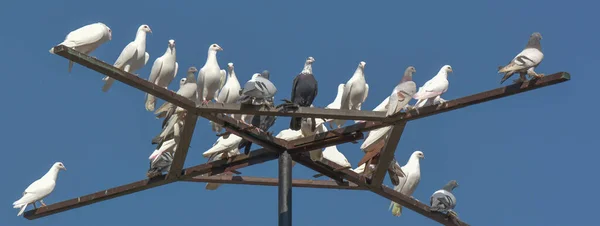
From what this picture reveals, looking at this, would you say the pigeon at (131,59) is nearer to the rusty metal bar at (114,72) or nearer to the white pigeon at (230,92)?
the white pigeon at (230,92)

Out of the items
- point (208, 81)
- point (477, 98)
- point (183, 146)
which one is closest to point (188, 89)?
point (208, 81)

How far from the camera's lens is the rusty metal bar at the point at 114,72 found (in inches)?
778

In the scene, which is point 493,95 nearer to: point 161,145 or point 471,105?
point 471,105

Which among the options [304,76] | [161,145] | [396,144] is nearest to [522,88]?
[396,144]

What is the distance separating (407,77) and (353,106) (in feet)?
7.15

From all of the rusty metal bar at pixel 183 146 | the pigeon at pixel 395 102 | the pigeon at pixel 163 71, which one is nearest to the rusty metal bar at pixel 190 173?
the rusty metal bar at pixel 183 146

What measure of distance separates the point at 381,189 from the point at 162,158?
3179 mm

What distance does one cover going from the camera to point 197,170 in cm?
2172

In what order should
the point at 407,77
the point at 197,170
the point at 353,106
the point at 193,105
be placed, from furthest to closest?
the point at 353,106
the point at 407,77
the point at 197,170
the point at 193,105

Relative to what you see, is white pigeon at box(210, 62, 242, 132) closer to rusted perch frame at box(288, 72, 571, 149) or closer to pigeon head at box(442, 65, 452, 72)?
pigeon head at box(442, 65, 452, 72)

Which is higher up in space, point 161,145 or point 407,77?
point 407,77

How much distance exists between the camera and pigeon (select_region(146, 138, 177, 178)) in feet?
73.5

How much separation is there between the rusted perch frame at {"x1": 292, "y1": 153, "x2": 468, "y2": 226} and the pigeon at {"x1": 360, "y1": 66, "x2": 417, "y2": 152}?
87 cm

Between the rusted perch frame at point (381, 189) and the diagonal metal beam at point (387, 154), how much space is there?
0.54 ft
